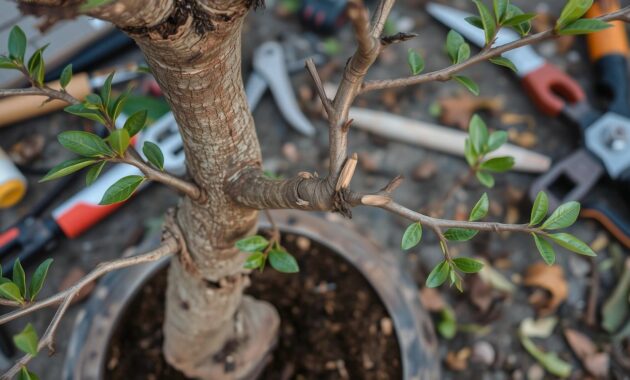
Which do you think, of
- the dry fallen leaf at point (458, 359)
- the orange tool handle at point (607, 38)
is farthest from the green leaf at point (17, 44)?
the orange tool handle at point (607, 38)

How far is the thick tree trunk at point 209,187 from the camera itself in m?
0.35

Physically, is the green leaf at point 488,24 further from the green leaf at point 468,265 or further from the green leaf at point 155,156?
the green leaf at point 155,156

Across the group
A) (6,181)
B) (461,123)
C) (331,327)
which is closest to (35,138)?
(6,181)

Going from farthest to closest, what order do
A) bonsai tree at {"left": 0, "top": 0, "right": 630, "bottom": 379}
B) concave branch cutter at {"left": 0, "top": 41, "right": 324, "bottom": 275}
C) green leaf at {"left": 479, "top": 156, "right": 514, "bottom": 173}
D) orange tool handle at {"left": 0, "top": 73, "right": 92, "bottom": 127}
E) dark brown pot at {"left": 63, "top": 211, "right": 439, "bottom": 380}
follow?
orange tool handle at {"left": 0, "top": 73, "right": 92, "bottom": 127} → concave branch cutter at {"left": 0, "top": 41, "right": 324, "bottom": 275} → dark brown pot at {"left": 63, "top": 211, "right": 439, "bottom": 380} → green leaf at {"left": 479, "top": 156, "right": 514, "bottom": 173} → bonsai tree at {"left": 0, "top": 0, "right": 630, "bottom": 379}

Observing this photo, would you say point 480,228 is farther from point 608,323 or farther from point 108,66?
point 108,66

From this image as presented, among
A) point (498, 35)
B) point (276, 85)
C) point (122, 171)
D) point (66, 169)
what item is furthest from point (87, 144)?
point (498, 35)

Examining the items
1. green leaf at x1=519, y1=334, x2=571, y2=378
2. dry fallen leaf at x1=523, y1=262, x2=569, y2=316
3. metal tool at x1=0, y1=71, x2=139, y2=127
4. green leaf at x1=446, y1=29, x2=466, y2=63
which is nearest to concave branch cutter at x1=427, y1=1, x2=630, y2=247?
dry fallen leaf at x1=523, y1=262, x2=569, y2=316

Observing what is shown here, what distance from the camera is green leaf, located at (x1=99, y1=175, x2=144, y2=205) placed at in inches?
16.9

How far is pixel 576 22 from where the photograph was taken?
1.28 feet

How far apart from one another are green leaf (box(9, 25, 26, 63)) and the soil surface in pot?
0.44m

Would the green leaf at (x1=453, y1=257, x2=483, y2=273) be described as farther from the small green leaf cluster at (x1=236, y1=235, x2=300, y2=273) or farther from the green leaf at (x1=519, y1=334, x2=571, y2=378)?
the green leaf at (x1=519, y1=334, x2=571, y2=378)

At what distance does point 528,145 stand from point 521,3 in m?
0.38

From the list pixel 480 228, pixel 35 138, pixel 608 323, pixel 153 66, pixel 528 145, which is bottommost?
pixel 608 323

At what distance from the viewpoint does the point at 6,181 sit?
100 cm
